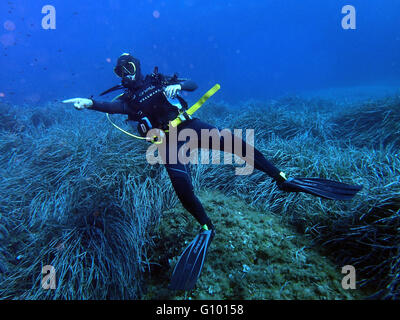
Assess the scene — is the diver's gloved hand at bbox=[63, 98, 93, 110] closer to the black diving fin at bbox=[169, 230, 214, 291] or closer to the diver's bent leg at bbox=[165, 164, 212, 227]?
the diver's bent leg at bbox=[165, 164, 212, 227]

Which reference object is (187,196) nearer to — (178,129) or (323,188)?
(178,129)

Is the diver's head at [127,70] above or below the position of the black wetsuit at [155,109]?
above

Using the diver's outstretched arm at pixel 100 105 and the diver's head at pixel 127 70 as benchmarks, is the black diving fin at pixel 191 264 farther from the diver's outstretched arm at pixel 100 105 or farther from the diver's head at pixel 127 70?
the diver's head at pixel 127 70

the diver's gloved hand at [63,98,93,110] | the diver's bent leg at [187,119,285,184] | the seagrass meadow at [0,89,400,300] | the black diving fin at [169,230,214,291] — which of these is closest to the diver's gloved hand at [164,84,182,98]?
the diver's bent leg at [187,119,285,184]

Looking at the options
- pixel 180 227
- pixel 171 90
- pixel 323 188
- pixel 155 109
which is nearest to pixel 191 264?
pixel 180 227

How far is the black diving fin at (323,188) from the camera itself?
2.46 metres

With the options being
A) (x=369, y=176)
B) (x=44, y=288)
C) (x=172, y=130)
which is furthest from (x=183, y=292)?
(x=369, y=176)

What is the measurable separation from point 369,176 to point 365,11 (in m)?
67.6

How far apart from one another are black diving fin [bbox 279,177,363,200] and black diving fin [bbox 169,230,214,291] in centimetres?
120

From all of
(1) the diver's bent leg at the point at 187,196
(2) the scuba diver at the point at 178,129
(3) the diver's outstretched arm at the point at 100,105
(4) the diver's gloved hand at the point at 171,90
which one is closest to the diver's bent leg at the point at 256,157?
(2) the scuba diver at the point at 178,129

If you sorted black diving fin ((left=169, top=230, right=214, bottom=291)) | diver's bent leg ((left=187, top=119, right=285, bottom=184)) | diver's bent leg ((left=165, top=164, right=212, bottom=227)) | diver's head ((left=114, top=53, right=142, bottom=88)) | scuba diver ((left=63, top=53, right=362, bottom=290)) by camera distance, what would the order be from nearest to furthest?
1. black diving fin ((left=169, top=230, right=214, bottom=291))
2. scuba diver ((left=63, top=53, right=362, bottom=290))
3. diver's bent leg ((left=165, top=164, right=212, bottom=227))
4. diver's bent leg ((left=187, top=119, right=285, bottom=184))
5. diver's head ((left=114, top=53, right=142, bottom=88))

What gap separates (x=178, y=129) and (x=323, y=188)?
208 cm

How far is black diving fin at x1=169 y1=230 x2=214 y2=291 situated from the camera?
2.04m

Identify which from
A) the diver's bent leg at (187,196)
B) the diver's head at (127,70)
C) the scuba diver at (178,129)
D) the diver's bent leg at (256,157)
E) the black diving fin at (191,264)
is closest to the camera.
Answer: the black diving fin at (191,264)
